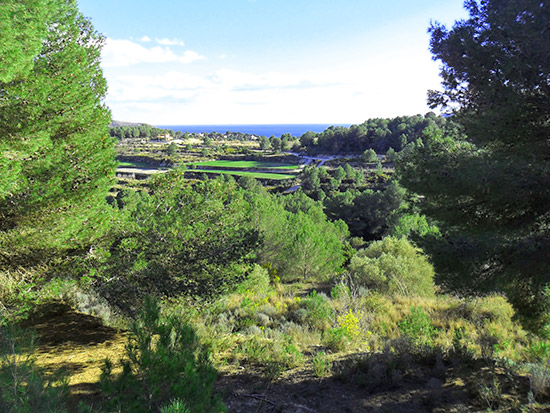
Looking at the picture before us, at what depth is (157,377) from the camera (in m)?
2.67

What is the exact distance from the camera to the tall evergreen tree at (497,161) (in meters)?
3.75

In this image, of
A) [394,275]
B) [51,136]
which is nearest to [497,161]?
[51,136]

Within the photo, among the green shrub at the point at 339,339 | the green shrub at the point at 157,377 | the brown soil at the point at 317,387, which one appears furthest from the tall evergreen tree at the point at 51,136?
the green shrub at the point at 339,339

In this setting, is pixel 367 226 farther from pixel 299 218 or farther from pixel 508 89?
pixel 508 89

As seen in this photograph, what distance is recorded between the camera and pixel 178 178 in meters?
6.82

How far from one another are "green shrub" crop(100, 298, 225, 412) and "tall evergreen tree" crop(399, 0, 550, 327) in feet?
11.7

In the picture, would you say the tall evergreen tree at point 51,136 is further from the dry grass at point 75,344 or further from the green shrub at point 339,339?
the green shrub at point 339,339

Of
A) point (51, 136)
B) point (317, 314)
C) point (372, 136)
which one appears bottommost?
point (317, 314)

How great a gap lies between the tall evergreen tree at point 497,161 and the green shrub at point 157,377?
3573 mm

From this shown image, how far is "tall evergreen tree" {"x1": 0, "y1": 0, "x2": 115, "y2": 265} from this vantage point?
4305 mm

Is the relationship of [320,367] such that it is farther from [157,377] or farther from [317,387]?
[157,377]

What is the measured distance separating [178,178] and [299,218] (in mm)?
11138

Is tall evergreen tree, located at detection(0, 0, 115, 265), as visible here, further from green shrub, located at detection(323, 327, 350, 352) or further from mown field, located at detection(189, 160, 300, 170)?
mown field, located at detection(189, 160, 300, 170)

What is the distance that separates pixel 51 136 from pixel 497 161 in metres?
6.61
